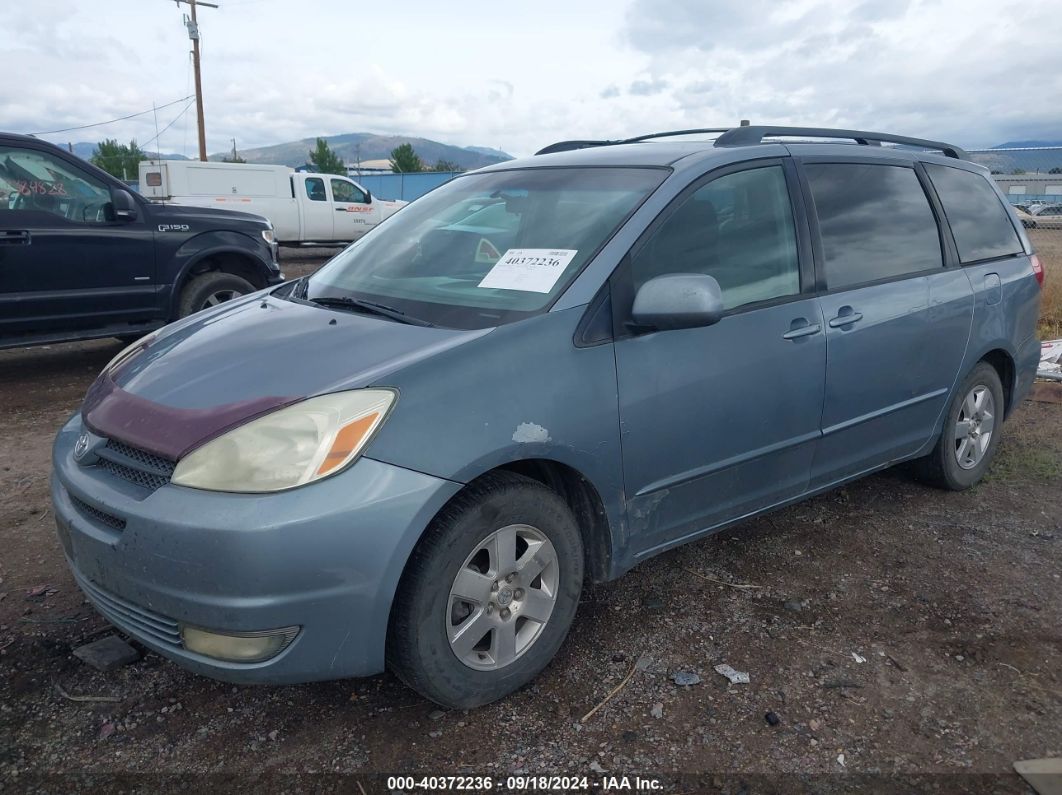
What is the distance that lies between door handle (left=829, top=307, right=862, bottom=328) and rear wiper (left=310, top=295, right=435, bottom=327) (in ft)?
5.55

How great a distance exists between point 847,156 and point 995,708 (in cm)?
232

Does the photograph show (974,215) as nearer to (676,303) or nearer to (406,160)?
(676,303)

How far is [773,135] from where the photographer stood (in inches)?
142

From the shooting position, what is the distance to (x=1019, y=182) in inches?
1045

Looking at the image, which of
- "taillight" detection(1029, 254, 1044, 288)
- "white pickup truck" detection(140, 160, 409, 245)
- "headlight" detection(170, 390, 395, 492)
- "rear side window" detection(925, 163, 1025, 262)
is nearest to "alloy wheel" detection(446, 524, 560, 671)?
"headlight" detection(170, 390, 395, 492)

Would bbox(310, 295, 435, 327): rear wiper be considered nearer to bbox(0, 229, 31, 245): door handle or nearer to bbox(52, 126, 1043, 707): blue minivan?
bbox(52, 126, 1043, 707): blue minivan

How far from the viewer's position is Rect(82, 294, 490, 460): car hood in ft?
7.70

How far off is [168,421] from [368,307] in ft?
2.77

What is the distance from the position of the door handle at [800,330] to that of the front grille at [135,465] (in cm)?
221

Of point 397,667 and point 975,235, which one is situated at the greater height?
point 975,235

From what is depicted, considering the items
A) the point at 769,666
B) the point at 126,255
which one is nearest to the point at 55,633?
the point at 769,666

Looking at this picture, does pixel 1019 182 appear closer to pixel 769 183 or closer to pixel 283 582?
pixel 769 183

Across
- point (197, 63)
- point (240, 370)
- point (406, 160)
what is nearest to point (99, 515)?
point (240, 370)

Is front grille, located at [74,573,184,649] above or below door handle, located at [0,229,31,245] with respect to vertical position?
below
